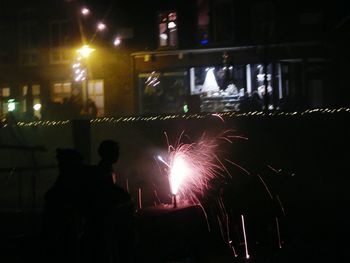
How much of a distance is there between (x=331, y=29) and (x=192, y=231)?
1562cm

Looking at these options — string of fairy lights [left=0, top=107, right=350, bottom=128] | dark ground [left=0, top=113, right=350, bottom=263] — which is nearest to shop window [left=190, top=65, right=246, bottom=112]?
string of fairy lights [left=0, top=107, right=350, bottom=128]

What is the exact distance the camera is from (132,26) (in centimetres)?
2256

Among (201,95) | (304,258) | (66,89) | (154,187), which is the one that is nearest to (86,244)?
(304,258)

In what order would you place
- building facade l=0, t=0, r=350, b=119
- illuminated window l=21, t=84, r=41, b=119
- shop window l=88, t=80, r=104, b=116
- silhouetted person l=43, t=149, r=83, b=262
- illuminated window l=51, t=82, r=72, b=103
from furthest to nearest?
illuminated window l=21, t=84, r=41, b=119 < illuminated window l=51, t=82, r=72, b=103 < shop window l=88, t=80, r=104, b=116 < building facade l=0, t=0, r=350, b=119 < silhouetted person l=43, t=149, r=83, b=262

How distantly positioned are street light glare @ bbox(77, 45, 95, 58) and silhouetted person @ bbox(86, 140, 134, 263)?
691 inches

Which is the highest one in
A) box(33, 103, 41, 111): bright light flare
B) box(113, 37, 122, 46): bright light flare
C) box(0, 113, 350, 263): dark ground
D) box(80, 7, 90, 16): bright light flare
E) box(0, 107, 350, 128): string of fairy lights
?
box(80, 7, 90, 16): bright light flare

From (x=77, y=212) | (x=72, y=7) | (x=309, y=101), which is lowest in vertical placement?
(x=77, y=212)

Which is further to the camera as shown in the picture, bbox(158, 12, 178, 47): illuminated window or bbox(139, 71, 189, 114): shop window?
bbox(158, 12, 178, 47): illuminated window

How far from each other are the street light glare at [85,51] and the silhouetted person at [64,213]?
1764cm

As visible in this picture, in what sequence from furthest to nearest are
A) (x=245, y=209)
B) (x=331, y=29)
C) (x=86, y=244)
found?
(x=331, y=29) < (x=245, y=209) < (x=86, y=244)

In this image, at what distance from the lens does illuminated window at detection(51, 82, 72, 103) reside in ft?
76.7

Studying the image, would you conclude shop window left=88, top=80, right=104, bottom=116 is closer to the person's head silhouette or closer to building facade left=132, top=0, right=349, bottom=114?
building facade left=132, top=0, right=349, bottom=114

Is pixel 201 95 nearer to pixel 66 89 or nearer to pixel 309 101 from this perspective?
pixel 309 101

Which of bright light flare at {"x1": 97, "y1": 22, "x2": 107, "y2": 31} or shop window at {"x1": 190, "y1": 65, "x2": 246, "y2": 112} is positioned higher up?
bright light flare at {"x1": 97, "y1": 22, "x2": 107, "y2": 31}
